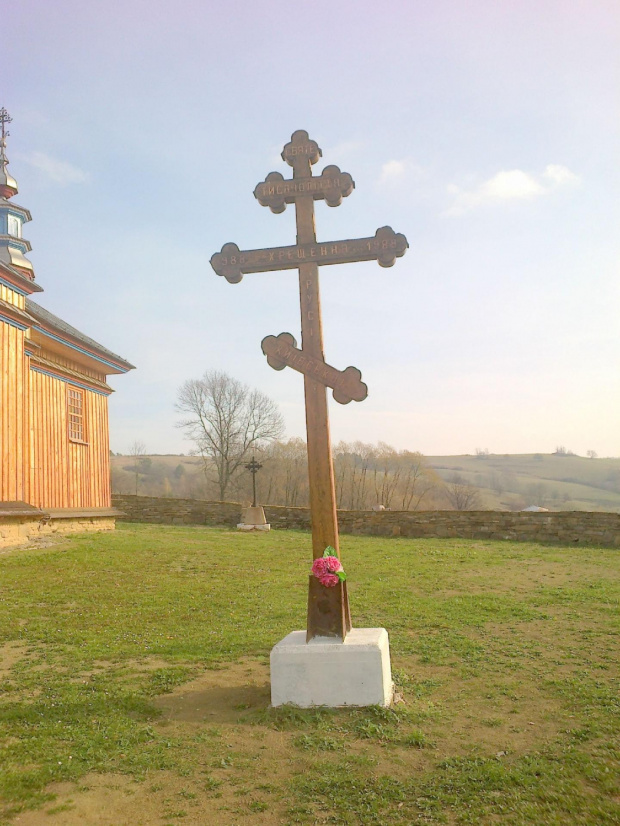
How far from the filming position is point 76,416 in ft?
58.1

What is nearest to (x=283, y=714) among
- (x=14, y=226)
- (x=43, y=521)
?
(x=43, y=521)

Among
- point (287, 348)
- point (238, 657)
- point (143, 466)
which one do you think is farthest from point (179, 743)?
point (143, 466)

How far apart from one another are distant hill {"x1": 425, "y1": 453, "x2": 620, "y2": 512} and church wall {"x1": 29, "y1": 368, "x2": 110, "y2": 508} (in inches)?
1895

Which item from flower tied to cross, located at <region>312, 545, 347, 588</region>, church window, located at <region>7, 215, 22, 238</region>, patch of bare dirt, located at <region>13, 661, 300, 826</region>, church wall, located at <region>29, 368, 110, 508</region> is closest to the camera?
patch of bare dirt, located at <region>13, 661, 300, 826</region>

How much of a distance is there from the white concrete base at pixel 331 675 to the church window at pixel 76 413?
13.6 m

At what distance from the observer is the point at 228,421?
44.4m

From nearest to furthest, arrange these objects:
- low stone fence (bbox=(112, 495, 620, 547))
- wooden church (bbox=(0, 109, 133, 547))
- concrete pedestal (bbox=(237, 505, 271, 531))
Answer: wooden church (bbox=(0, 109, 133, 547)), low stone fence (bbox=(112, 495, 620, 547)), concrete pedestal (bbox=(237, 505, 271, 531))

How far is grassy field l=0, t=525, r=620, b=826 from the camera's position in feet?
11.3

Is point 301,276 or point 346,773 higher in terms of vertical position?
point 301,276

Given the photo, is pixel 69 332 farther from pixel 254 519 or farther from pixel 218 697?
pixel 218 697

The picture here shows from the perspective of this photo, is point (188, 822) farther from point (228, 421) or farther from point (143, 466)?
point (143, 466)

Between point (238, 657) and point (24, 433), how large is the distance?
29.8 feet

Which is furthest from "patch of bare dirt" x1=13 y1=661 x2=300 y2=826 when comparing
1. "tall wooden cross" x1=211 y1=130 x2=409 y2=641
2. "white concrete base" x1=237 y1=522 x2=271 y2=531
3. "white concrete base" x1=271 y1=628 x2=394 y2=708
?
"white concrete base" x1=237 y1=522 x2=271 y2=531

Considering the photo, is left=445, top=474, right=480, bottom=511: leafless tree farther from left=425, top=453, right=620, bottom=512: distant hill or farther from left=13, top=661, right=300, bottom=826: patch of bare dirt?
left=13, top=661, right=300, bottom=826: patch of bare dirt
